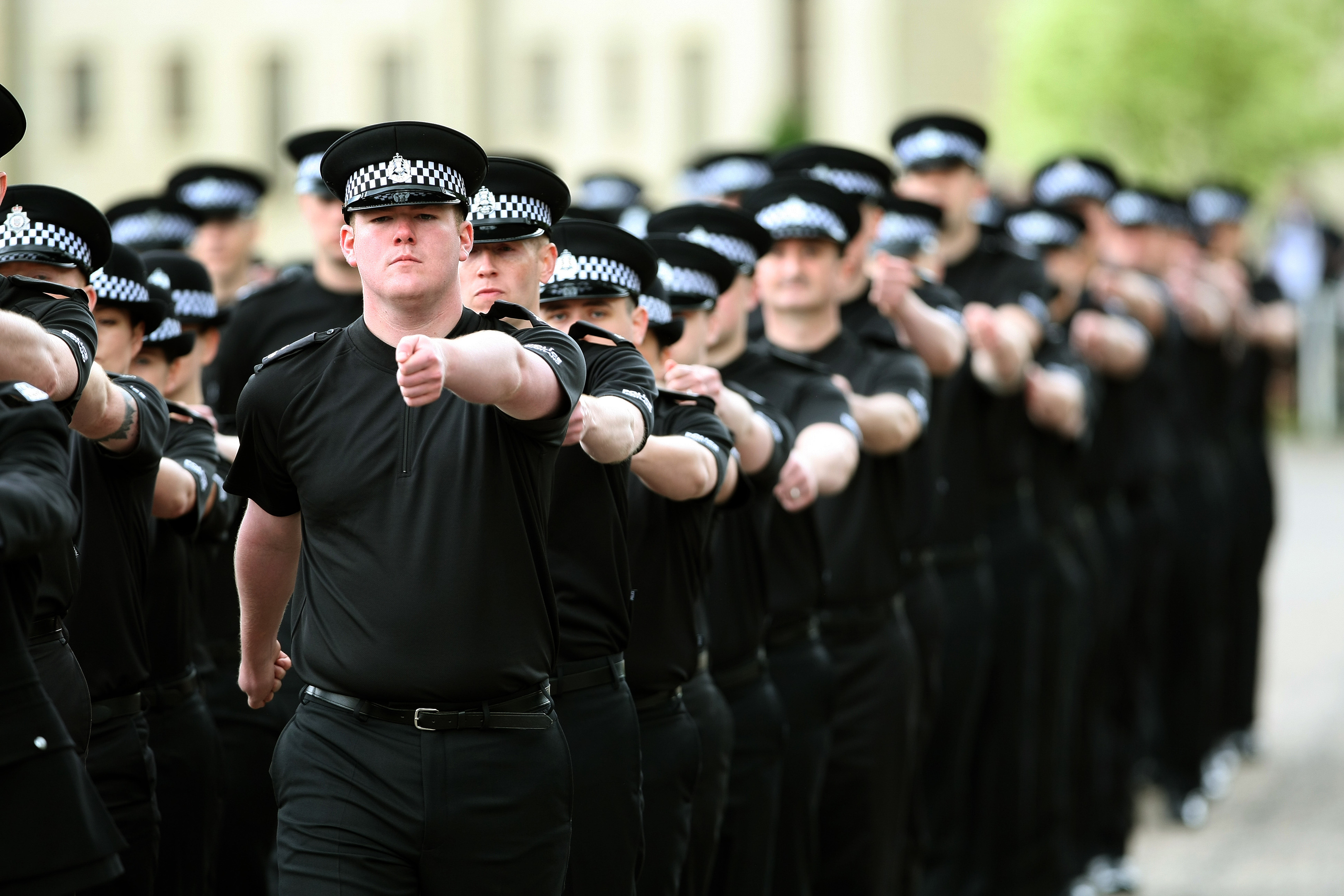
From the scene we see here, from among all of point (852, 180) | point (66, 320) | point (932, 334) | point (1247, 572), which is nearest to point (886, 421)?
point (932, 334)

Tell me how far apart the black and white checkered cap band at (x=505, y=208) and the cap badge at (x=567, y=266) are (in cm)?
35

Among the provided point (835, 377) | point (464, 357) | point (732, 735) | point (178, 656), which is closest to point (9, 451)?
point (464, 357)

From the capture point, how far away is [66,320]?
172 inches

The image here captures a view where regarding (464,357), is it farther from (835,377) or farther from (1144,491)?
(1144,491)

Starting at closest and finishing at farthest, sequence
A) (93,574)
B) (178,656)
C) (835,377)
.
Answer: (93,574) < (178,656) < (835,377)

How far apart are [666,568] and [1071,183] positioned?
5616mm

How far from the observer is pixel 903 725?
695 cm

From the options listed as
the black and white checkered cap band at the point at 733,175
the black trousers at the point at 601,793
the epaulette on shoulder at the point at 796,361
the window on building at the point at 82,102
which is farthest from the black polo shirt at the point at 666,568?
the window on building at the point at 82,102

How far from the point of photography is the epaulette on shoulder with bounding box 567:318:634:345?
4.85 metres

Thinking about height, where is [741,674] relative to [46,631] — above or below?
below

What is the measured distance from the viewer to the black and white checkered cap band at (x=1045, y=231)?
9.68 m

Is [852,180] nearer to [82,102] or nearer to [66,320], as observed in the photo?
[66,320]

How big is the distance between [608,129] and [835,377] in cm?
4018

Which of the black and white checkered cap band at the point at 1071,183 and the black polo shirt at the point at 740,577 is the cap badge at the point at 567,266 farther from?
the black and white checkered cap band at the point at 1071,183
